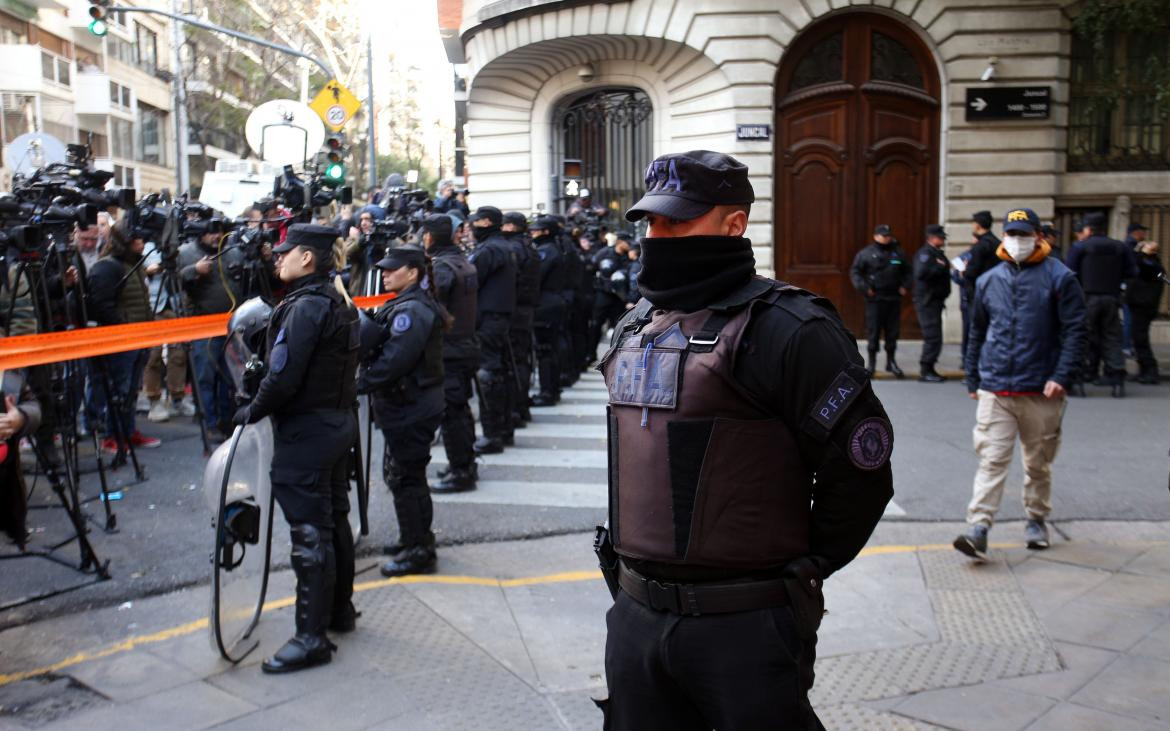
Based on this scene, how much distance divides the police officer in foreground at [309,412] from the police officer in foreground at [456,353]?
2.87 m

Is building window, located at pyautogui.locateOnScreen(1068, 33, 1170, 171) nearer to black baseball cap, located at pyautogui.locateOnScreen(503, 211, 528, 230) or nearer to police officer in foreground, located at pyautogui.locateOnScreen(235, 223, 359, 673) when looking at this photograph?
black baseball cap, located at pyautogui.locateOnScreen(503, 211, 528, 230)

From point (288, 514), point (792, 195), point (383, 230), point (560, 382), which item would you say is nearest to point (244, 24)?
point (792, 195)

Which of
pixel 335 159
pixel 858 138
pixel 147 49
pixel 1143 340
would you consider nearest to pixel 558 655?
pixel 335 159

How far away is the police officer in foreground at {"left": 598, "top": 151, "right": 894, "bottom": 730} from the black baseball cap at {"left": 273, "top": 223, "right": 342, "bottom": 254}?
2620 mm

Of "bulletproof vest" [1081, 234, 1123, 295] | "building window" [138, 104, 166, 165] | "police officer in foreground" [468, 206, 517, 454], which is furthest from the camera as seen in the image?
"building window" [138, 104, 166, 165]

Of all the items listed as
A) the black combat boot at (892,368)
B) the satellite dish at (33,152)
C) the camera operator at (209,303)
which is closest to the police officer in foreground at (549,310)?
the camera operator at (209,303)

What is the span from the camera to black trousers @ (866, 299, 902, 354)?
14250 millimetres

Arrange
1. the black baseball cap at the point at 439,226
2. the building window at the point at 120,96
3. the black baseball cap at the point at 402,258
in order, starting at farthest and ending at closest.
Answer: the building window at the point at 120,96 → the black baseball cap at the point at 439,226 → the black baseball cap at the point at 402,258

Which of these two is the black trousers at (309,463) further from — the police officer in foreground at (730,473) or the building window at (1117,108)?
the building window at (1117,108)

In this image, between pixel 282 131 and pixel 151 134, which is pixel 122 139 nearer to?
pixel 151 134

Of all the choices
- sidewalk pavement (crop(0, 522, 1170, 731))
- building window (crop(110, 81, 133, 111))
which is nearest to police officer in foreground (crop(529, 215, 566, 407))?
sidewalk pavement (crop(0, 522, 1170, 731))

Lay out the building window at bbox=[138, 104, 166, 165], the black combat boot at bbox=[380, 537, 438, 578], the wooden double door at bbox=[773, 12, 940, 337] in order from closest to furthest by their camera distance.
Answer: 1. the black combat boot at bbox=[380, 537, 438, 578]
2. the wooden double door at bbox=[773, 12, 940, 337]
3. the building window at bbox=[138, 104, 166, 165]

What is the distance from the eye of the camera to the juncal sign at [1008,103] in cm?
1731

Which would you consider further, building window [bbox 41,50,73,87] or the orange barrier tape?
building window [bbox 41,50,73,87]
